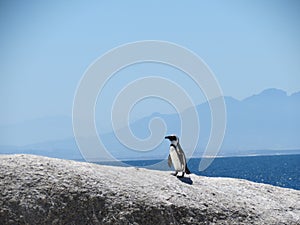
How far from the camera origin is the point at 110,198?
13.3m

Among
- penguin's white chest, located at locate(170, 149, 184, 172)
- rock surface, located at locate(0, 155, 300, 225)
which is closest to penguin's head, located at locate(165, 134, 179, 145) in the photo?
penguin's white chest, located at locate(170, 149, 184, 172)

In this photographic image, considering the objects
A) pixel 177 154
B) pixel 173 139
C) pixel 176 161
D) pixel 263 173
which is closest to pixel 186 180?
pixel 176 161

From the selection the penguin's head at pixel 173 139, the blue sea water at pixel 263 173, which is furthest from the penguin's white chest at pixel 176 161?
the blue sea water at pixel 263 173

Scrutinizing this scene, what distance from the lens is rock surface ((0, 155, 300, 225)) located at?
1285 centimetres

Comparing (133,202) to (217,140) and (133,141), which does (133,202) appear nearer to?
(133,141)

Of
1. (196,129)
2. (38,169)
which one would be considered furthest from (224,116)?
(38,169)

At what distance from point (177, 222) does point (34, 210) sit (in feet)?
10.5

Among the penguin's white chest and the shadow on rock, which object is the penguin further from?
the shadow on rock

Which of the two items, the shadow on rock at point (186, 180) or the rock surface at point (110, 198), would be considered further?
the shadow on rock at point (186, 180)

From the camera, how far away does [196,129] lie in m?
17.7

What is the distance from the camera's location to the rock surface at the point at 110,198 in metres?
12.9

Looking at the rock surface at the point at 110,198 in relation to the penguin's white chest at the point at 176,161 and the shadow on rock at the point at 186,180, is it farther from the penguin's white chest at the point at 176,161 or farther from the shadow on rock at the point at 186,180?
the penguin's white chest at the point at 176,161

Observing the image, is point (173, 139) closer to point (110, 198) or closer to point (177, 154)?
point (177, 154)

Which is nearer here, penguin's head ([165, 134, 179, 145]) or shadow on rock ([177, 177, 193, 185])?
shadow on rock ([177, 177, 193, 185])
